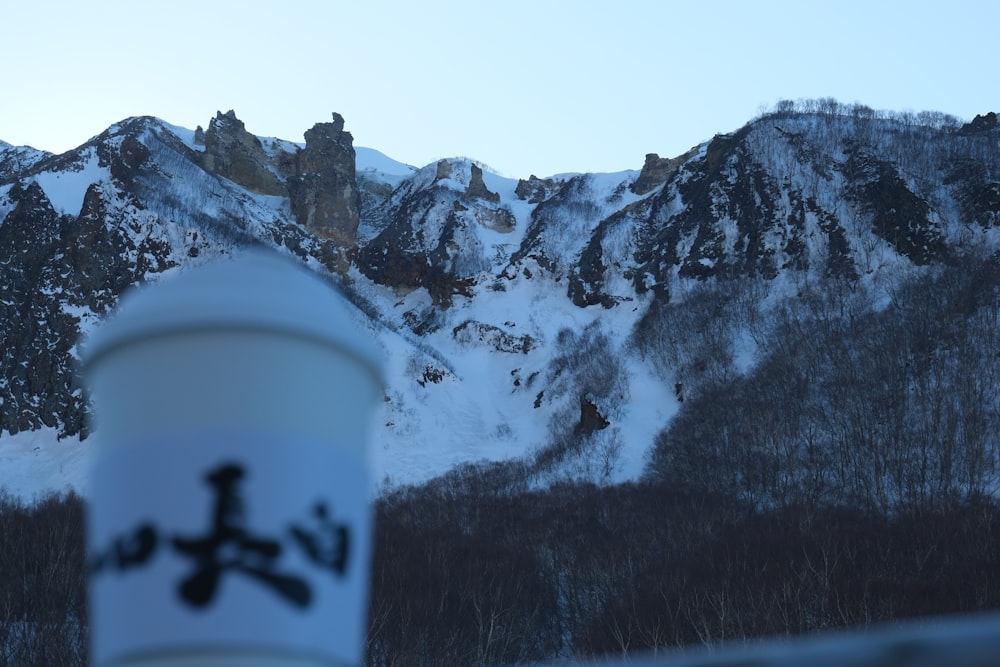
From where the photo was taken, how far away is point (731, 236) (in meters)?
48.1

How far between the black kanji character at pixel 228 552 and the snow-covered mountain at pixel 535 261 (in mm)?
31303

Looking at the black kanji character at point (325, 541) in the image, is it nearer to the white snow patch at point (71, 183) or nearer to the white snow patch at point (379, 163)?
the white snow patch at point (71, 183)

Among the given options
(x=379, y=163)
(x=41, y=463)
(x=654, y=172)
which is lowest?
(x=41, y=463)

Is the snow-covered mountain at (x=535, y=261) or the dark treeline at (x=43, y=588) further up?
the snow-covered mountain at (x=535, y=261)

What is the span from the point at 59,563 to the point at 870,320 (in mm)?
31644

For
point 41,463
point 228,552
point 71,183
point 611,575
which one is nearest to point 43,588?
point 611,575

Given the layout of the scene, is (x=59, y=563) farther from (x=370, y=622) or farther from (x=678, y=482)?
(x=678, y=482)

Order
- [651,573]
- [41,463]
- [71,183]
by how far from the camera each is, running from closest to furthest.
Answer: [651,573] < [41,463] < [71,183]

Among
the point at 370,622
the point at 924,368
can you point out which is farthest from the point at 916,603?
the point at 924,368

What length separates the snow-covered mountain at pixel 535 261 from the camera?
38156mm

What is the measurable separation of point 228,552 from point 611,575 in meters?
23.2

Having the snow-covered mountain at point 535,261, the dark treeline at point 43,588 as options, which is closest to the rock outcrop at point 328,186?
the snow-covered mountain at point 535,261

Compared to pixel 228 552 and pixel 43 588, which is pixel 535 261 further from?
pixel 228 552

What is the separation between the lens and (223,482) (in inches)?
61.2
